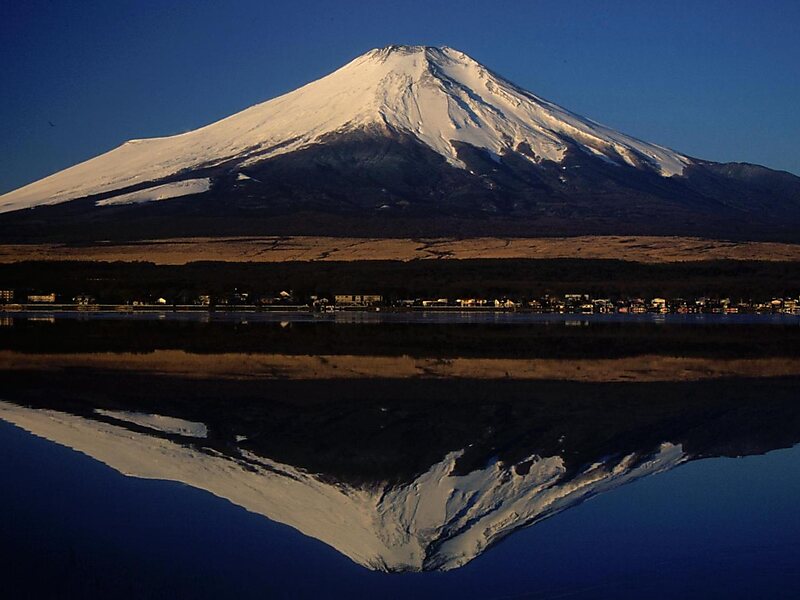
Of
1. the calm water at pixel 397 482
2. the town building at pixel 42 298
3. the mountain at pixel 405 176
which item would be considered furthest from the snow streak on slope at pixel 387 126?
the calm water at pixel 397 482

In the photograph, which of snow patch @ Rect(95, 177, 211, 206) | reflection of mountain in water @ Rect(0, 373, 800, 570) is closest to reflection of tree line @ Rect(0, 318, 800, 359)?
reflection of mountain in water @ Rect(0, 373, 800, 570)

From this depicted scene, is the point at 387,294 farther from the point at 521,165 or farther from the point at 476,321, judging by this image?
the point at 521,165

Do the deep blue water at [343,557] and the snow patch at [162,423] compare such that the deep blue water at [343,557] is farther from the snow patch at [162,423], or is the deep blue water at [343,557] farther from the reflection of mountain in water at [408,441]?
the snow patch at [162,423]

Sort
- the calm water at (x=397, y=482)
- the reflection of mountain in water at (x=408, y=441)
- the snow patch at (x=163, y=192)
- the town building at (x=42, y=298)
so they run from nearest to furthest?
the calm water at (x=397, y=482) < the reflection of mountain in water at (x=408, y=441) < the town building at (x=42, y=298) < the snow patch at (x=163, y=192)

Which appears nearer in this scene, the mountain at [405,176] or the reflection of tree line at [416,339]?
the reflection of tree line at [416,339]

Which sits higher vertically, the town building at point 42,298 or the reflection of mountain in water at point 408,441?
the town building at point 42,298

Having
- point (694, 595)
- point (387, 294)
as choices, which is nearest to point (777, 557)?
point (694, 595)
